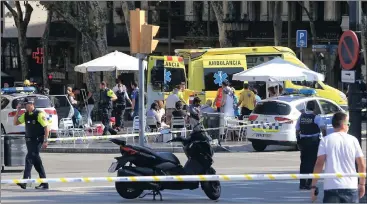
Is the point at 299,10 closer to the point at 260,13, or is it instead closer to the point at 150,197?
the point at 260,13

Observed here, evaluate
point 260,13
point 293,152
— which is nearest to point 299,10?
point 260,13

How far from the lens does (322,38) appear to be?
2121 inches

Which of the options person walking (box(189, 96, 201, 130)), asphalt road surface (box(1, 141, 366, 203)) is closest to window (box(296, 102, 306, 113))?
asphalt road surface (box(1, 141, 366, 203))

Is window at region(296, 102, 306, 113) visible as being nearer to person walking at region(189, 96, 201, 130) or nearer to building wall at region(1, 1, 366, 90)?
person walking at region(189, 96, 201, 130)

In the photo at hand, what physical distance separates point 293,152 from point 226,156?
2.21 meters

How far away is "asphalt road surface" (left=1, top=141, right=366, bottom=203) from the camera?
15.3 meters

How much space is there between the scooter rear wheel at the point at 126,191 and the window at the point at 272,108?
33.3 ft

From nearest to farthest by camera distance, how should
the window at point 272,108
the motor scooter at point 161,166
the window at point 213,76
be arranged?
the motor scooter at point 161,166 → the window at point 272,108 → the window at point 213,76

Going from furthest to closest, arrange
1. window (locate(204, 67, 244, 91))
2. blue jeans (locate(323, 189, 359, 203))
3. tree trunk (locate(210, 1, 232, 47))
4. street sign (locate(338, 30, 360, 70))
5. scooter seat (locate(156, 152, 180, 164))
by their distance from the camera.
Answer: tree trunk (locate(210, 1, 232, 47)), window (locate(204, 67, 244, 91)), scooter seat (locate(156, 152, 180, 164)), street sign (locate(338, 30, 360, 70)), blue jeans (locate(323, 189, 359, 203))

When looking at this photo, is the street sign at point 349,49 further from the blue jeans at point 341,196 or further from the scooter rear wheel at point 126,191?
the scooter rear wheel at point 126,191

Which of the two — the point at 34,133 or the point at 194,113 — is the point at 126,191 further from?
the point at 194,113

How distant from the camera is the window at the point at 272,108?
2484cm

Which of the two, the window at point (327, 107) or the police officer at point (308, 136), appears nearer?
the police officer at point (308, 136)

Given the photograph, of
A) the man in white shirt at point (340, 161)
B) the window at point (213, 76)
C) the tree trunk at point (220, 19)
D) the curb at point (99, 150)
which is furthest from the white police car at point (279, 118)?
the tree trunk at point (220, 19)
